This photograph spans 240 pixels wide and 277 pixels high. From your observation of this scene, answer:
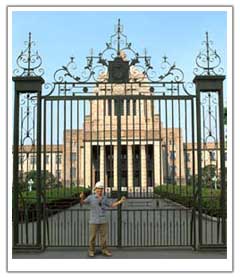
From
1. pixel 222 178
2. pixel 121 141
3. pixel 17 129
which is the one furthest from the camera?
pixel 121 141

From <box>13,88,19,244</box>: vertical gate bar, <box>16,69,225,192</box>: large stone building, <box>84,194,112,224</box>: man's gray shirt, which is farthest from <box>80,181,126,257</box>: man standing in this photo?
<box>13,88,19,244</box>: vertical gate bar

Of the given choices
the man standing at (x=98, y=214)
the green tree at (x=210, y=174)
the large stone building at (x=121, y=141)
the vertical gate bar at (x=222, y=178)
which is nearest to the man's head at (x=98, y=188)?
the man standing at (x=98, y=214)

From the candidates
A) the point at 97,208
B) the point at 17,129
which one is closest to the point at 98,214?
the point at 97,208

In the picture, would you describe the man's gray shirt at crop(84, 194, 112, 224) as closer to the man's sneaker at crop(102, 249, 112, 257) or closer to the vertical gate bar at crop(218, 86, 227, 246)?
the man's sneaker at crop(102, 249, 112, 257)

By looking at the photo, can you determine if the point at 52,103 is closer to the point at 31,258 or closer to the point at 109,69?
the point at 109,69

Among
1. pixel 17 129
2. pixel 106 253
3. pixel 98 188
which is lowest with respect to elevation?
pixel 106 253

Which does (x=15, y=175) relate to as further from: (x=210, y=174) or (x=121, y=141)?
(x=210, y=174)

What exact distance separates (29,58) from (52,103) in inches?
38.5

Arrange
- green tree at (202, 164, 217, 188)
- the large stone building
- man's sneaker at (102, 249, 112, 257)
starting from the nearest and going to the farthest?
man's sneaker at (102, 249, 112, 257), the large stone building, green tree at (202, 164, 217, 188)

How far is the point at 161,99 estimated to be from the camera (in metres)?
8.91

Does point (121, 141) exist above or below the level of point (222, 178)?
above

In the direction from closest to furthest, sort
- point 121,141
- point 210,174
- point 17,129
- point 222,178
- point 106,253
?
point 106,253 → point 222,178 → point 17,129 → point 210,174 → point 121,141
